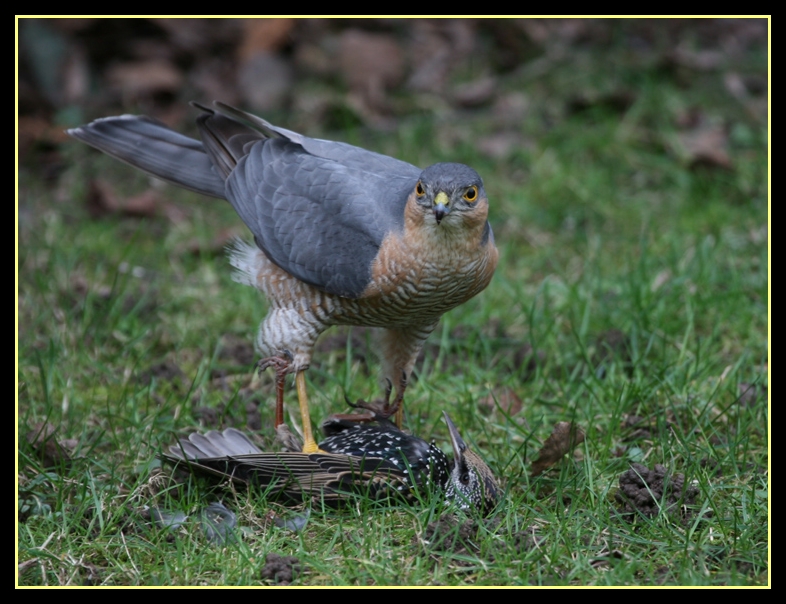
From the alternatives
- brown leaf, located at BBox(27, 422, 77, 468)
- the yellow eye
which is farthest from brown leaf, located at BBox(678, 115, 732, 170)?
brown leaf, located at BBox(27, 422, 77, 468)

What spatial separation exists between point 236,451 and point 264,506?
0.35 meters

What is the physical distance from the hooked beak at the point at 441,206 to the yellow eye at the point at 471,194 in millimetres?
91

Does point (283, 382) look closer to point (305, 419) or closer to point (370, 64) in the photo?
point (305, 419)

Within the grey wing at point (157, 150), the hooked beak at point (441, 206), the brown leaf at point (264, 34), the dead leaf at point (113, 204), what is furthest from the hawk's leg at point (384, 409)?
the brown leaf at point (264, 34)

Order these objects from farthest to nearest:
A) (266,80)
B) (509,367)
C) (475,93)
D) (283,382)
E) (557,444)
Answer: (475,93) → (266,80) → (509,367) → (283,382) → (557,444)

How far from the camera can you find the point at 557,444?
12.5 feet

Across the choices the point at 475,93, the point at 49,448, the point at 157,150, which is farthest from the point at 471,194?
the point at 475,93

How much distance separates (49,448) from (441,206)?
6.38 feet

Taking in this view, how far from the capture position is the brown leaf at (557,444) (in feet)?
12.4

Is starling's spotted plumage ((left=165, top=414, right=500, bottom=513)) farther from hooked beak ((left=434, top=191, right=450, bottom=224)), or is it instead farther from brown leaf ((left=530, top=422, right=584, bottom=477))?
hooked beak ((left=434, top=191, right=450, bottom=224))

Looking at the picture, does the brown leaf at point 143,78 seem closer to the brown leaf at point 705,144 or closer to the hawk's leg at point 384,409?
the brown leaf at point 705,144

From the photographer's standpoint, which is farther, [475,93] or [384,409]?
[475,93]

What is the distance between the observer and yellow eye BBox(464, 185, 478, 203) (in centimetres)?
364

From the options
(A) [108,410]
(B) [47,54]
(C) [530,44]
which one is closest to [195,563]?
(A) [108,410]
